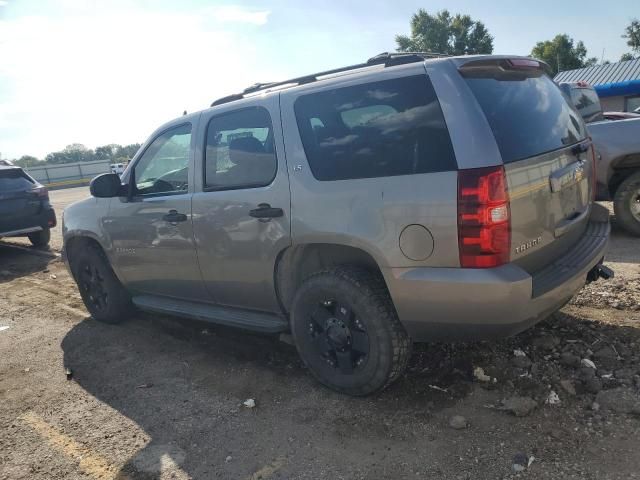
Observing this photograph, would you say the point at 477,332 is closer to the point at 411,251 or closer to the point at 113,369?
the point at 411,251

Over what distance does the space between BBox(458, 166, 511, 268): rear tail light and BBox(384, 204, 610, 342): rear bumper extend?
84mm

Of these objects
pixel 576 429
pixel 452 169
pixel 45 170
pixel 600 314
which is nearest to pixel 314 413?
pixel 576 429

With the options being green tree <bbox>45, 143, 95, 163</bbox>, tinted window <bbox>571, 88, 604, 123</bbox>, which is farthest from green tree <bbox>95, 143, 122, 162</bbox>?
tinted window <bbox>571, 88, 604, 123</bbox>

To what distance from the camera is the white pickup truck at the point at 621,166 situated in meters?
6.07

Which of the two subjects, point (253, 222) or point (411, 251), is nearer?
point (411, 251)

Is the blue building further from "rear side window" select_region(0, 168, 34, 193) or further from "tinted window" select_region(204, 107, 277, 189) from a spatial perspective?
"tinted window" select_region(204, 107, 277, 189)

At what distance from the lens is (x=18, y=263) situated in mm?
8781

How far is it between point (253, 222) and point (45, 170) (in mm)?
47367

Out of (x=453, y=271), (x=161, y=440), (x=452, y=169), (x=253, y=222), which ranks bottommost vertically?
(x=161, y=440)

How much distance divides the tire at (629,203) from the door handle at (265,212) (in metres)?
5.00

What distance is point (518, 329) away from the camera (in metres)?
2.72

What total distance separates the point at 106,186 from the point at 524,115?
3336mm

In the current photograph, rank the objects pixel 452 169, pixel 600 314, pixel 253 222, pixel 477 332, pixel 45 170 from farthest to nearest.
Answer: pixel 45 170
pixel 600 314
pixel 253 222
pixel 477 332
pixel 452 169

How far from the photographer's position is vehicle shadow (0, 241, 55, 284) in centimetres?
797
